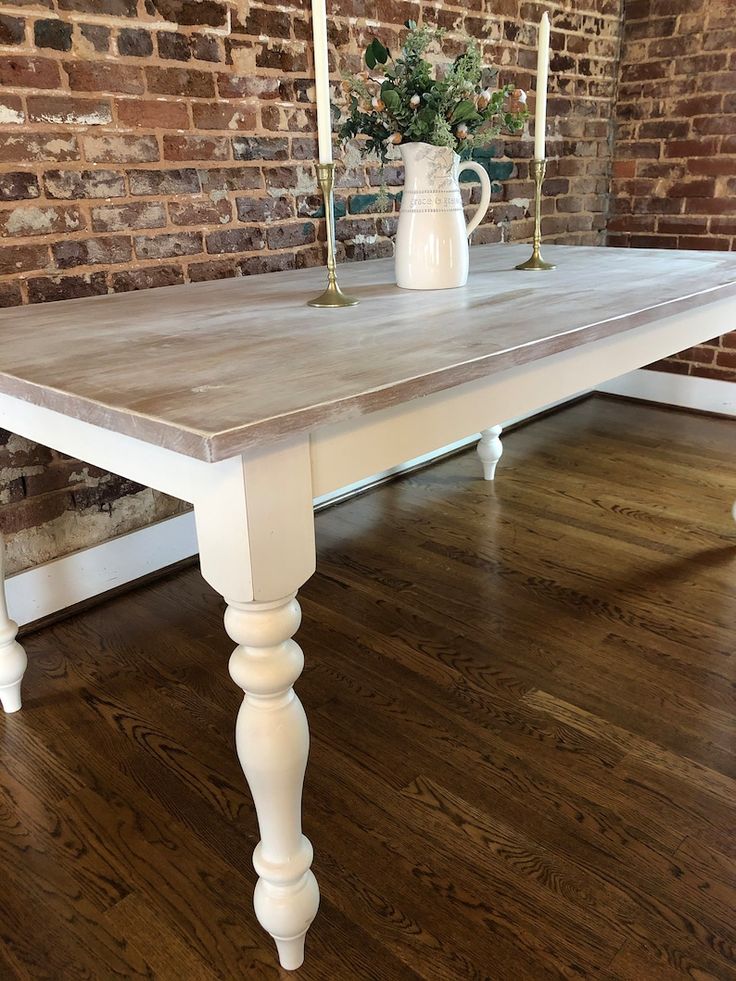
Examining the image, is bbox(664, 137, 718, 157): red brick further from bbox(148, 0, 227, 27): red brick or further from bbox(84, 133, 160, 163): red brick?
bbox(84, 133, 160, 163): red brick

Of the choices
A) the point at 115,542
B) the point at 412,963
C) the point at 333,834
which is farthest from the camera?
the point at 115,542

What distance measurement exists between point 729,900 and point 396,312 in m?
1.02

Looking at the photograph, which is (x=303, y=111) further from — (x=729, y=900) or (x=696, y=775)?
(x=729, y=900)

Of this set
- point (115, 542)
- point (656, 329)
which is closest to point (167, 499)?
point (115, 542)

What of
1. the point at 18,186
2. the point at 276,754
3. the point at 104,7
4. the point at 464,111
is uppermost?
the point at 104,7

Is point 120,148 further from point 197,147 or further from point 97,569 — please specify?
point 97,569

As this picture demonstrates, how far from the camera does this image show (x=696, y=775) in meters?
1.36

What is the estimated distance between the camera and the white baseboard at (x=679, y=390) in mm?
3207

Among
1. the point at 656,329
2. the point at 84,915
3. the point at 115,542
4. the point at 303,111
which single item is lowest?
the point at 84,915

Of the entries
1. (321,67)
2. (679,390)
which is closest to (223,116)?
(321,67)

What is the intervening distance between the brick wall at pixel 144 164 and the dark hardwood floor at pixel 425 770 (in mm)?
376

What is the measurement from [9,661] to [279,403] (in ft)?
3.31

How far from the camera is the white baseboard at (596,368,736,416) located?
3207 mm

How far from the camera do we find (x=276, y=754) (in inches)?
36.8
